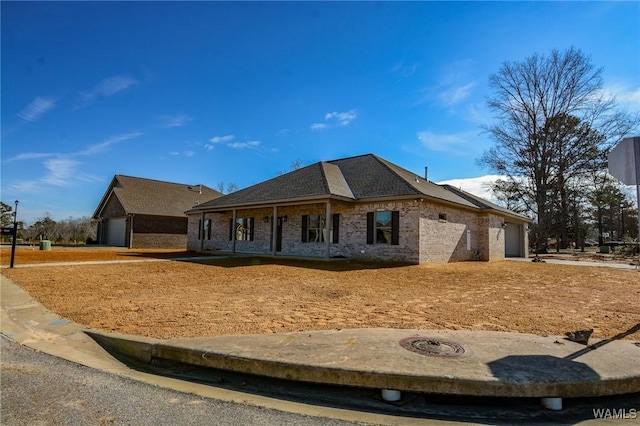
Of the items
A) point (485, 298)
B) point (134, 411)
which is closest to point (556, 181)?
point (485, 298)

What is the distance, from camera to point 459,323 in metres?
5.34

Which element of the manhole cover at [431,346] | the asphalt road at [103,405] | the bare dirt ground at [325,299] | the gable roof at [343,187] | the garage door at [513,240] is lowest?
the asphalt road at [103,405]

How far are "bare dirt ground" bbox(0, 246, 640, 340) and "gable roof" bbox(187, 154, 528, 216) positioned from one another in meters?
3.89

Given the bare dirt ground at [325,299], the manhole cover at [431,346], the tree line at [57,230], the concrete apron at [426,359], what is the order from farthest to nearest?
the tree line at [57,230] < the bare dirt ground at [325,299] < the manhole cover at [431,346] < the concrete apron at [426,359]

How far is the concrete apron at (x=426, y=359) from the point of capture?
9.96ft

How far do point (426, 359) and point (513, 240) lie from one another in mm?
25865

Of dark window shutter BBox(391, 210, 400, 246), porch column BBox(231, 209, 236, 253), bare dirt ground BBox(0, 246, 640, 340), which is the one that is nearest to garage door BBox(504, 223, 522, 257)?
bare dirt ground BBox(0, 246, 640, 340)

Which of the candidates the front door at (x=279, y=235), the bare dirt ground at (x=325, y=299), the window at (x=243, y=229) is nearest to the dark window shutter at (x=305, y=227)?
the front door at (x=279, y=235)

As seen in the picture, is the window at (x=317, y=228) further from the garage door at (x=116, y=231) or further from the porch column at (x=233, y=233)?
the garage door at (x=116, y=231)

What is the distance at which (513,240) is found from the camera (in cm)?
2566

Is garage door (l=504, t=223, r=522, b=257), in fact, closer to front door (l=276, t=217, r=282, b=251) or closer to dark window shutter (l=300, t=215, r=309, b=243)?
dark window shutter (l=300, t=215, r=309, b=243)

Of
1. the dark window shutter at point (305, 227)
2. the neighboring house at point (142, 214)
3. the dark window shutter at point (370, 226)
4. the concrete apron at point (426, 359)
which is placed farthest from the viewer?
the neighboring house at point (142, 214)

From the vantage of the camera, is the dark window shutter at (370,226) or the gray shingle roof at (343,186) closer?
the gray shingle roof at (343,186)

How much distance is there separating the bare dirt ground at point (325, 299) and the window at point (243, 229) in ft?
25.6
